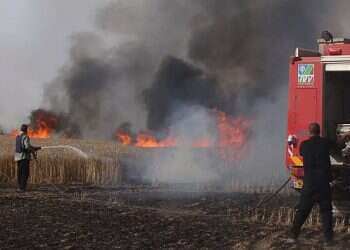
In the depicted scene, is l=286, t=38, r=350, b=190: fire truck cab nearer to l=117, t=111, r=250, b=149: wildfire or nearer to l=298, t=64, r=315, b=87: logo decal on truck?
l=298, t=64, r=315, b=87: logo decal on truck

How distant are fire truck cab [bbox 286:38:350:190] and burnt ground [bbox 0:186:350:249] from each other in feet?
3.55

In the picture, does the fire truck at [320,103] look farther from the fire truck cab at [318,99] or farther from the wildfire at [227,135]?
the wildfire at [227,135]

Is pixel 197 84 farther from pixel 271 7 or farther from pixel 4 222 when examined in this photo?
pixel 4 222

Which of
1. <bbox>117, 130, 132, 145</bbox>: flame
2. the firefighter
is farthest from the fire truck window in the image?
<bbox>117, 130, 132, 145</bbox>: flame

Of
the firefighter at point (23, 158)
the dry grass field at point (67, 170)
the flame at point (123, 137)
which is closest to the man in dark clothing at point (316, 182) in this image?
the firefighter at point (23, 158)

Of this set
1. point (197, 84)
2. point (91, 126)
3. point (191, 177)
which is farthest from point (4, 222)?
point (91, 126)

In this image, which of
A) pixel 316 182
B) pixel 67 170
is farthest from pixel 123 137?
pixel 316 182

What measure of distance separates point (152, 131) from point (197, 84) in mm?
3121

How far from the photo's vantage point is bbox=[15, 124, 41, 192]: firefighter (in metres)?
14.2

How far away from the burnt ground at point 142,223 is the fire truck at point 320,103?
99cm

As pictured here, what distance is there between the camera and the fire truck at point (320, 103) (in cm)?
962

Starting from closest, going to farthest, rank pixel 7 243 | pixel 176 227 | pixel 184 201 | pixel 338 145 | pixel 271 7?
pixel 7 243
pixel 176 227
pixel 338 145
pixel 184 201
pixel 271 7

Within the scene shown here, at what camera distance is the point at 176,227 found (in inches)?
355

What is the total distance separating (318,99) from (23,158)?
7450 mm
